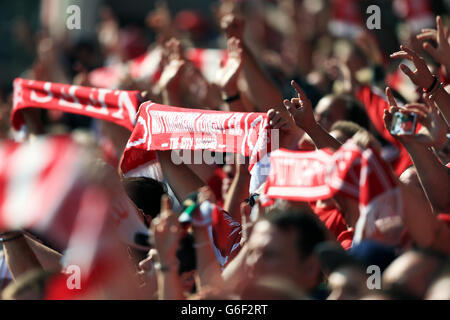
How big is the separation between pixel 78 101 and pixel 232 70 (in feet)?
2.96

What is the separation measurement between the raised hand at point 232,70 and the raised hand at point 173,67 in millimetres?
304

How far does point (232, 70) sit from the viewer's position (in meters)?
4.48

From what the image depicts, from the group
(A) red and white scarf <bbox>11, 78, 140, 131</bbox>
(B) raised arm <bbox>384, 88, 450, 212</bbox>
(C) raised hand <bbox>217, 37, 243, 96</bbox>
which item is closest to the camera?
(B) raised arm <bbox>384, 88, 450, 212</bbox>

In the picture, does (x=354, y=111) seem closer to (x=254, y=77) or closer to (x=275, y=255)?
(x=254, y=77)

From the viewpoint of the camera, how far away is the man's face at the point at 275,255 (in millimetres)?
2711

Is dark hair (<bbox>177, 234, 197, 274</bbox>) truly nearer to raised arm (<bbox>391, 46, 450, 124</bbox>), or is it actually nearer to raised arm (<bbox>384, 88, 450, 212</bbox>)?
raised arm (<bbox>384, 88, 450, 212</bbox>)

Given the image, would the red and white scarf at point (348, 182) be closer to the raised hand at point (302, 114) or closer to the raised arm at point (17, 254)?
the raised hand at point (302, 114)

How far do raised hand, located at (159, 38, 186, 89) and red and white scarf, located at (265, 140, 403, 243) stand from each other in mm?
1843

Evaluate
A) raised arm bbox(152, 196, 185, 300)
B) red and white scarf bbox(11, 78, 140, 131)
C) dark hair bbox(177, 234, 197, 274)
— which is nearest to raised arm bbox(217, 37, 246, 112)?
red and white scarf bbox(11, 78, 140, 131)

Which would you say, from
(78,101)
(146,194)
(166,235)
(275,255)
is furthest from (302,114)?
(78,101)

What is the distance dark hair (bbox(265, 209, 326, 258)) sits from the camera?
2746mm
